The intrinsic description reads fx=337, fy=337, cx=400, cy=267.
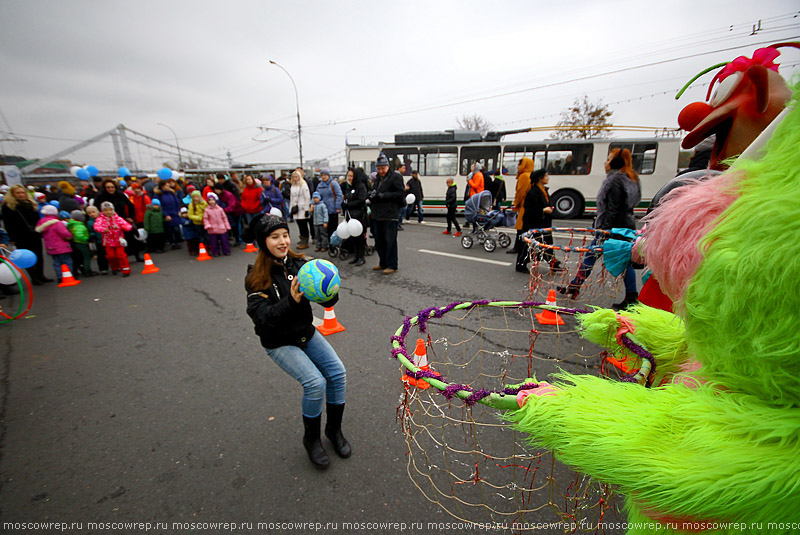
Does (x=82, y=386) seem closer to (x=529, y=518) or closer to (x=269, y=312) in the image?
(x=269, y=312)

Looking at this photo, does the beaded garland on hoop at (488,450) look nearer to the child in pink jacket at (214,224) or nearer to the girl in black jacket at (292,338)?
the girl in black jacket at (292,338)

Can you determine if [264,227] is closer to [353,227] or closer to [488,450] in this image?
[488,450]

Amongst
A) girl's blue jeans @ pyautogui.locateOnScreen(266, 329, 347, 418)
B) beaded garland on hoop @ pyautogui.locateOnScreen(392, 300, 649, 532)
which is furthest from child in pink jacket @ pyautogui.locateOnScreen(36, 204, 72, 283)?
beaded garland on hoop @ pyautogui.locateOnScreen(392, 300, 649, 532)

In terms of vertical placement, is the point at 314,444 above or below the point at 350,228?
below

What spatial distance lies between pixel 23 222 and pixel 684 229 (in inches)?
400

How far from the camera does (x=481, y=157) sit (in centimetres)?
1462

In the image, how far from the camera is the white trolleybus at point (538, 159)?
13.6 metres

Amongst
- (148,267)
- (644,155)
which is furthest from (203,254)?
(644,155)

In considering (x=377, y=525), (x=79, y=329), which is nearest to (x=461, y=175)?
(x=79, y=329)

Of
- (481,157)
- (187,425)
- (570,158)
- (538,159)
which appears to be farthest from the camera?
(481,157)

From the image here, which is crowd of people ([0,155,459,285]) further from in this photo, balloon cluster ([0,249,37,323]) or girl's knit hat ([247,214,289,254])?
girl's knit hat ([247,214,289,254])

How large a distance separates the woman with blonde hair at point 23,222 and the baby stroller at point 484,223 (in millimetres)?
9380

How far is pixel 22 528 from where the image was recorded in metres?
2.04

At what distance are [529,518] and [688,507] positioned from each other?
5.06 feet
